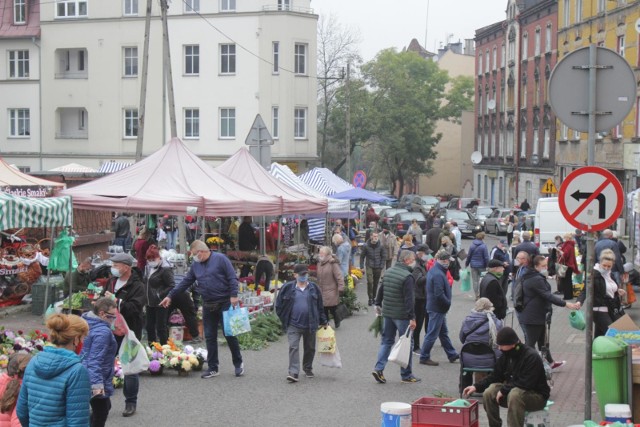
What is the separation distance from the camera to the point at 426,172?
272 feet

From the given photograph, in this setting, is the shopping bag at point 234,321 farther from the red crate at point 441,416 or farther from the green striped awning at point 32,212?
the red crate at point 441,416

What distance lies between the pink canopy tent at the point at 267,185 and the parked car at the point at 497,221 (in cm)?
2888

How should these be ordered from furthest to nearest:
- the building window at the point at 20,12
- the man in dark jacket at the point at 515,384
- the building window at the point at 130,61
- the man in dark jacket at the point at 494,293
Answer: the building window at the point at 20,12
the building window at the point at 130,61
the man in dark jacket at the point at 494,293
the man in dark jacket at the point at 515,384

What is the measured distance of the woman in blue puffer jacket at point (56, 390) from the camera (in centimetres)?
684

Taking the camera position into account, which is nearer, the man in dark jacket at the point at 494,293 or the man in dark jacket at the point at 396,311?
the man in dark jacket at the point at 396,311

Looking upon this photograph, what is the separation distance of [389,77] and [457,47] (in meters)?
45.9

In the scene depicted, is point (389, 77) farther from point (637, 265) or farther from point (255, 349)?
point (255, 349)

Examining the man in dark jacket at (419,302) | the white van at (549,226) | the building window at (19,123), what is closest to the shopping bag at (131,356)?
the man in dark jacket at (419,302)

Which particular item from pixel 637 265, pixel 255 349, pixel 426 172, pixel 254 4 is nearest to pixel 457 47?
pixel 426 172

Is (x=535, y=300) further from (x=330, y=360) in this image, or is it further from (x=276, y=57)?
(x=276, y=57)

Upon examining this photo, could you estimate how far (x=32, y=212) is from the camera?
46.9 feet

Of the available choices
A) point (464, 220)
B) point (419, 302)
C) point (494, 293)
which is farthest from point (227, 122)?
point (494, 293)

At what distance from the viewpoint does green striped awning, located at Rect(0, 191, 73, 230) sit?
45.5 feet

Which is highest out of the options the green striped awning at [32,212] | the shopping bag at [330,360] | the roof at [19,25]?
the roof at [19,25]
